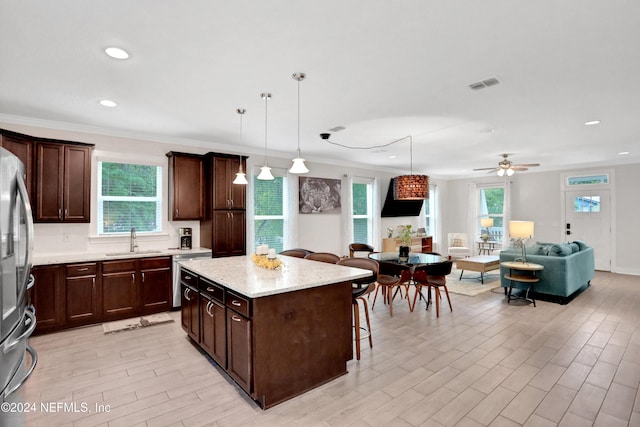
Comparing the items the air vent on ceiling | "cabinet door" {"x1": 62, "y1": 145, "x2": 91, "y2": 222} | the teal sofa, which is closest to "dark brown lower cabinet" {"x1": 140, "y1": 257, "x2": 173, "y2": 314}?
"cabinet door" {"x1": 62, "y1": 145, "x2": 91, "y2": 222}

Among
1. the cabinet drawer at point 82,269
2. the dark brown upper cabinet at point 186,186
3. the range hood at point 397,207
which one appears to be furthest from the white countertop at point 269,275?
the range hood at point 397,207

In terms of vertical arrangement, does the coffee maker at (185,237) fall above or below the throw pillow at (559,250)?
above

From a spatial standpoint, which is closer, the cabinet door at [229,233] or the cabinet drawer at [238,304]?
the cabinet drawer at [238,304]

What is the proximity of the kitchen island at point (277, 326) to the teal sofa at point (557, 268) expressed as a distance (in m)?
4.06

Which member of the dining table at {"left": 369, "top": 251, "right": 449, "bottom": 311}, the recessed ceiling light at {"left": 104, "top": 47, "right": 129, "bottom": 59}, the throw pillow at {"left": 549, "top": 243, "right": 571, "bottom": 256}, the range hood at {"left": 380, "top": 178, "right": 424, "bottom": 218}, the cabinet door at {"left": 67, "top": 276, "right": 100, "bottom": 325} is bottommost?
the cabinet door at {"left": 67, "top": 276, "right": 100, "bottom": 325}

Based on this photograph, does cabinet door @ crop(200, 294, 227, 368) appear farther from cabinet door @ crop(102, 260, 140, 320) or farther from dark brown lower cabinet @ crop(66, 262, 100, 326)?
dark brown lower cabinet @ crop(66, 262, 100, 326)

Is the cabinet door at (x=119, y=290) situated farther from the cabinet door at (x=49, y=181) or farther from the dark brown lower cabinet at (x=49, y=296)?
the cabinet door at (x=49, y=181)

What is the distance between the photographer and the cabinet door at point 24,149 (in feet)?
11.5

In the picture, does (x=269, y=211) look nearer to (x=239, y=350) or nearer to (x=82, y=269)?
(x=82, y=269)

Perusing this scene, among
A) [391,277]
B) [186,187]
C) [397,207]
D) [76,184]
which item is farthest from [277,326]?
[397,207]

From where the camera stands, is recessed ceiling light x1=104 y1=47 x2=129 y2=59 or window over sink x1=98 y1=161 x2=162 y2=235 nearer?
recessed ceiling light x1=104 y1=47 x2=129 y2=59

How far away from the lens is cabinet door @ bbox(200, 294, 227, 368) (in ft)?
8.82

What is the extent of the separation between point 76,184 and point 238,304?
10.6 ft

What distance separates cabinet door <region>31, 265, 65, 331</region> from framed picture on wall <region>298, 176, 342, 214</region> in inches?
154
